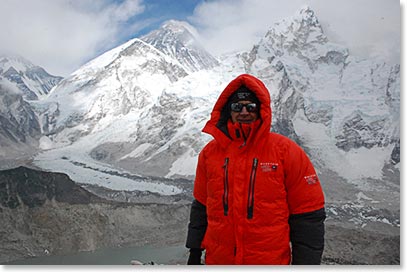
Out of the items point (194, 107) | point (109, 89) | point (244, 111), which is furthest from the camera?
point (109, 89)

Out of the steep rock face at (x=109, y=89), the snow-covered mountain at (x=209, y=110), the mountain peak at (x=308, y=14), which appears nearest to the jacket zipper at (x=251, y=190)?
the snow-covered mountain at (x=209, y=110)

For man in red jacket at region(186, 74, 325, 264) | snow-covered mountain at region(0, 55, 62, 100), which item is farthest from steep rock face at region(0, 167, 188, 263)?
man in red jacket at region(186, 74, 325, 264)

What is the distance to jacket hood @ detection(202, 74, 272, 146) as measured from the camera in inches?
44.3

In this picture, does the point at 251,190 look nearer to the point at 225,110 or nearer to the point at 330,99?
the point at 225,110

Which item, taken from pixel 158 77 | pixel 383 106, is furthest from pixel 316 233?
pixel 158 77

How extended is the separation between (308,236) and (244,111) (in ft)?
1.34

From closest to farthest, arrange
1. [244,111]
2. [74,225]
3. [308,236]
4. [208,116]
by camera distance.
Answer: [308,236], [244,111], [74,225], [208,116]

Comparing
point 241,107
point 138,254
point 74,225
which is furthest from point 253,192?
point 74,225

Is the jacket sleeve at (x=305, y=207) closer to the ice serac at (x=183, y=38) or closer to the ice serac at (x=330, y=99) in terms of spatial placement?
the ice serac at (x=183, y=38)

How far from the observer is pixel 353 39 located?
6.05 metres

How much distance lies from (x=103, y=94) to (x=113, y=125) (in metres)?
9.75

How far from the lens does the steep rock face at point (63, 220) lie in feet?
23.6

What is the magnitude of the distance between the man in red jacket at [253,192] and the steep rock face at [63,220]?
221 inches

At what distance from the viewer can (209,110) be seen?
23875mm
